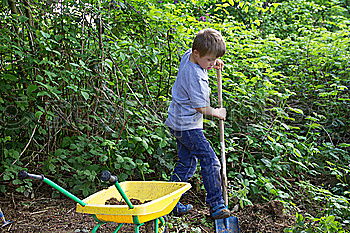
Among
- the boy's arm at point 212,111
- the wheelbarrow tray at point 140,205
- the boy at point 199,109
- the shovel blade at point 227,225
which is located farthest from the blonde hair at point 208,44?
the shovel blade at point 227,225

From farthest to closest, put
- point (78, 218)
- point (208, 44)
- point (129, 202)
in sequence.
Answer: point (78, 218) → point (208, 44) → point (129, 202)

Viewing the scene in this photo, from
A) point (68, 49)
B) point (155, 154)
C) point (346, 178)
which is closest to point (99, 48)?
point (68, 49)

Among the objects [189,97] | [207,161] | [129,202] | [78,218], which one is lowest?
[78,218]

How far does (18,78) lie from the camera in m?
3.24

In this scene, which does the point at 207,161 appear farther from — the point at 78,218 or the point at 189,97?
the point at 78,218

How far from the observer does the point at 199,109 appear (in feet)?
8.88

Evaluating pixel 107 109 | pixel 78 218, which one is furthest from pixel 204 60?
pixel 78 218

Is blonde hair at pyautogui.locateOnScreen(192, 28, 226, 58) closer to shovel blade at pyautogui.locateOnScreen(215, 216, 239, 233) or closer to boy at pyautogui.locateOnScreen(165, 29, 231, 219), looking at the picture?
boy at pyautogui.locateOnScreen(165, 29, 231, 219)

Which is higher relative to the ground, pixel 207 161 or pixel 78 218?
pixel 207 161

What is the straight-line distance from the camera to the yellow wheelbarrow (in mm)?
1622

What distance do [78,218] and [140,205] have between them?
1334mm

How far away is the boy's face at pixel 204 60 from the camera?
8.93 ft

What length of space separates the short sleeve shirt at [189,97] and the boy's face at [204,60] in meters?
0.03

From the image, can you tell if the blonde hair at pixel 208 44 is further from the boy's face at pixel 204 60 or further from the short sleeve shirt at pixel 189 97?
the short sleeve shirt at pixel 189 97
